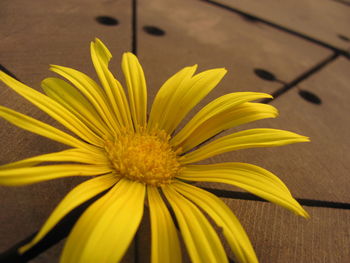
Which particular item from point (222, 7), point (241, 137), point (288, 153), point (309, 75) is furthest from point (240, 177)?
point (222, 7)

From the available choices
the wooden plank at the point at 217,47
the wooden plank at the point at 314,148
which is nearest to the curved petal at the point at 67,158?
the wooden plank at the point at 314,148

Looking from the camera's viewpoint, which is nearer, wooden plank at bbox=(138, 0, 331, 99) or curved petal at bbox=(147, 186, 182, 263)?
curved petal at bbox=(147, 186, 182, 263)

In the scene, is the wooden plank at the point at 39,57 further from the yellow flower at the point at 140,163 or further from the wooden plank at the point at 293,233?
the wooden plank at the point at 293,233

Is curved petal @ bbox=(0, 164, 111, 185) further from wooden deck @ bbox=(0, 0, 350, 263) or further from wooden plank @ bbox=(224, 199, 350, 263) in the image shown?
wooden plank @ bbox=(224, 199, 350, 263)

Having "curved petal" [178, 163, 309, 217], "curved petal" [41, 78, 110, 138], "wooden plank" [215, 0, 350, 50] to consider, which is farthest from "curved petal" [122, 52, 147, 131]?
"wooden plank" [215, 0, 350, 50]

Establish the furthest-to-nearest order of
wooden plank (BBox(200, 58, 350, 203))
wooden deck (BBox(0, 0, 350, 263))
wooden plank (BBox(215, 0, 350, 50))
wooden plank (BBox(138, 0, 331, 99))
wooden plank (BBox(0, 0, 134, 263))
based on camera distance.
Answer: wooden plank (BBox(215, 0, 350, 50)), wooden plank (BBox(138, 0, 331, 99)), wooden plank (BBox(200, 58, 350, 203)), wooden deck (BBox(0, 0, 350, 263)), wooden plank (BBox(0, 0, 134, 263))

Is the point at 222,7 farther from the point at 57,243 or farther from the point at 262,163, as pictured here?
the point at 57,243
